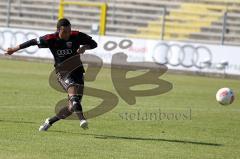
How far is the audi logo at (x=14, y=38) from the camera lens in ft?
108

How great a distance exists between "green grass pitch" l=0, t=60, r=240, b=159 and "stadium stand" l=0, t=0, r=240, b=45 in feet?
50.2

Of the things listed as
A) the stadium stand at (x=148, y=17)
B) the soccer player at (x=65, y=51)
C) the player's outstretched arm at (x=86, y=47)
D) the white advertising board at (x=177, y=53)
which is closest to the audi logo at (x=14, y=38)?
the stadium stand at (x=148, y=17)

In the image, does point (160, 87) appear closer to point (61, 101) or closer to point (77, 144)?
point (61, 101)

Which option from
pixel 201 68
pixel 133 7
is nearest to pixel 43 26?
pixel 133 7

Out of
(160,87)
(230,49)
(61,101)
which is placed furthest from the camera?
(230,49)

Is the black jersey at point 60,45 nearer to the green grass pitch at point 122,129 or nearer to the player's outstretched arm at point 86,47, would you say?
the player's outstretched arm at point 86,47

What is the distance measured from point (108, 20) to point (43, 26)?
4096mm

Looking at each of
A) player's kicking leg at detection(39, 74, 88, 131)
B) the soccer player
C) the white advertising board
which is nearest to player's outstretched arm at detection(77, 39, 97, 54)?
the soccer player

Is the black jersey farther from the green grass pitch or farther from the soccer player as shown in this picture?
the green grass pitch

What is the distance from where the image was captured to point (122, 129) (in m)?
13.4

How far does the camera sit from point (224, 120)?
625 inches

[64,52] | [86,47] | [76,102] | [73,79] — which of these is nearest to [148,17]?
[86,47]

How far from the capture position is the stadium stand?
1481 inches

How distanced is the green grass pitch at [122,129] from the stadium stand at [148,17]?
15.3 meters
